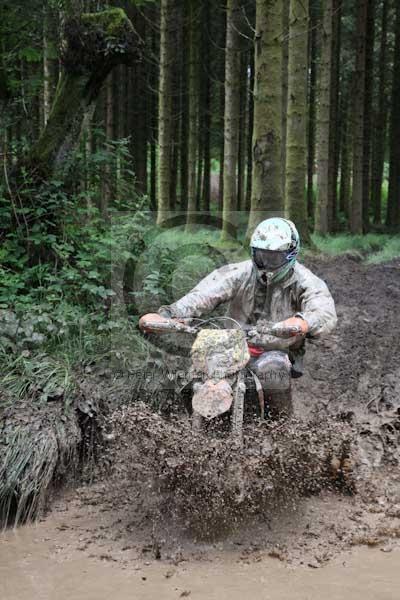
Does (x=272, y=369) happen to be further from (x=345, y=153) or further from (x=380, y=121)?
(x=345, y=153)

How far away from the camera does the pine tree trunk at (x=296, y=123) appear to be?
37.2ft

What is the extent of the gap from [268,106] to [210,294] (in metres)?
4.92

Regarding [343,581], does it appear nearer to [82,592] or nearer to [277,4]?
[82,592]

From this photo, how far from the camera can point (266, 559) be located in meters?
3.89

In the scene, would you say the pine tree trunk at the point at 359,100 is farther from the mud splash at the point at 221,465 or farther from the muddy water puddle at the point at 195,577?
the muddy water puddle at the point at 195,577

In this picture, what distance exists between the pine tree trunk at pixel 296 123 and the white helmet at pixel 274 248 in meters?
7.01

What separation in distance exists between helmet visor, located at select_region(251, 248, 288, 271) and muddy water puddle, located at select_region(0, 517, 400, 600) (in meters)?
1.91

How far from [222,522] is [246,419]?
745 millimetres

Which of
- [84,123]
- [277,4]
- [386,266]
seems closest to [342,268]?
[386,266]

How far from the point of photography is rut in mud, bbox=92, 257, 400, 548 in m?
4.15

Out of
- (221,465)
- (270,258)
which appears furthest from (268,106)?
(221,465)

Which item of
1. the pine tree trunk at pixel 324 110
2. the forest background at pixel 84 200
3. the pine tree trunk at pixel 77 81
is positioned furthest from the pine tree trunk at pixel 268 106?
the pine tree trunk at pixel 324 110

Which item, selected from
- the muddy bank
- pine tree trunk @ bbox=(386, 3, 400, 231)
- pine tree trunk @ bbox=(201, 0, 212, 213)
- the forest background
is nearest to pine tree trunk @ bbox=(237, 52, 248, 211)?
pine tree trunk @ bbox=(201, 0, 212, 213)

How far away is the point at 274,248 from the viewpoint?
14.8 ft
